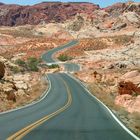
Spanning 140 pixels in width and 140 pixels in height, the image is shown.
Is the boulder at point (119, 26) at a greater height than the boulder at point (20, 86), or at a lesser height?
greater

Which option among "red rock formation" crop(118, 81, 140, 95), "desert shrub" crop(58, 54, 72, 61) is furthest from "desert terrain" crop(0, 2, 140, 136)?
"desert shrub" crop(58, 54, 72, 61)

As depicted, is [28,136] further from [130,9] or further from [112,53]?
[130,9]

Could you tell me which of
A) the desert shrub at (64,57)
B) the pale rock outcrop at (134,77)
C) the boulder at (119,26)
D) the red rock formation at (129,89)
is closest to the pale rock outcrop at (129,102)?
the red rock formation at (129,89)

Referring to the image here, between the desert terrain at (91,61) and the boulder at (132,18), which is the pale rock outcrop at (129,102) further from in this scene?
the boulder at (132,18)

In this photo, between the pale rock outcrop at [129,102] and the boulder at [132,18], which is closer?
the pale rock outcrop at [129,102]

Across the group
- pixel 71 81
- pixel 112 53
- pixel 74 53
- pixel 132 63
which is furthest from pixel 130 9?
pixel 71 81

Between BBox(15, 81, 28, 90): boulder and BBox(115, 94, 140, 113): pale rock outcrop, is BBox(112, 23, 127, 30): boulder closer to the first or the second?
BBox(15, 81, 28, 90): boulder

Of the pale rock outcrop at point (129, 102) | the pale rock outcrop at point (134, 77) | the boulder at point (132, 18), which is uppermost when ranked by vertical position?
the boulder at point (132, 18)

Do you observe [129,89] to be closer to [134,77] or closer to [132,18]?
[134,77]

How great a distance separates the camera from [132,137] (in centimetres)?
1555

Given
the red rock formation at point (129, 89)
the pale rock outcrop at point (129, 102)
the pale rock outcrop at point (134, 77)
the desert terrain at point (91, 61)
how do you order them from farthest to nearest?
the pale rock outcrop at point (134, 77) → the red rock formation at point (129, 89) → the desert terrain at point (91, 61) → the pale rock outcrop at point (129, 102)

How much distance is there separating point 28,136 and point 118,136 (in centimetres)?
347

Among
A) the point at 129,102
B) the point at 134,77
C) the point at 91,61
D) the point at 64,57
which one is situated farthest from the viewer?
the point at 64,57

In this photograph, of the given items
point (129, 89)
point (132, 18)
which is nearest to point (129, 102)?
point (129, 89)
